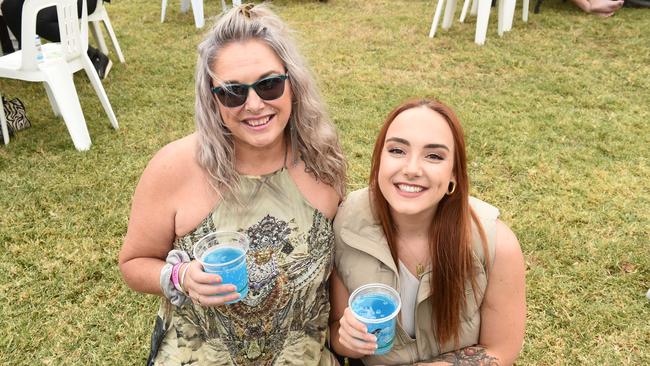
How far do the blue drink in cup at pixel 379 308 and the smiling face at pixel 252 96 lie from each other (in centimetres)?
62

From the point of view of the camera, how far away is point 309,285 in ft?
Answer: 6.37

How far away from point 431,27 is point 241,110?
6.88 m

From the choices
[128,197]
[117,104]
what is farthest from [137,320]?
[117,104]

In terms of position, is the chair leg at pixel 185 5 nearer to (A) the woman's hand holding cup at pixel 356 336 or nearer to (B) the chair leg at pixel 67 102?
(B) the chair leg at pixel 67 102

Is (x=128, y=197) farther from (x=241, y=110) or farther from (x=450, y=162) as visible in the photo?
(x=450, y=162)

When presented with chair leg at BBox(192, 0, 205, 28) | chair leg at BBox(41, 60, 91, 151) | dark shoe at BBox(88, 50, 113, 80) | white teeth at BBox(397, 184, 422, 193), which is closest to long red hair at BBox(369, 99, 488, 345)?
white teeth at BBox(397, 184, 422, 193)

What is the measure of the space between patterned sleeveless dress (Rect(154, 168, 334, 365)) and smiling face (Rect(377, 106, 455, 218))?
0.36 metres

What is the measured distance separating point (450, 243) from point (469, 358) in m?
0.46

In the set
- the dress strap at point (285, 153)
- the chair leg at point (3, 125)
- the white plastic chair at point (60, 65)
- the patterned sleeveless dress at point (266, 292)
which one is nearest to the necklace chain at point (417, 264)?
the patterned sleeveless dress at point (266, 292)

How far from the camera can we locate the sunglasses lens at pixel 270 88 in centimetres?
175

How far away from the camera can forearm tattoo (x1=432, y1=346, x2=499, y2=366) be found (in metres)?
1.87

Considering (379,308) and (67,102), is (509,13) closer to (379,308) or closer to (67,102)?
(67,102)

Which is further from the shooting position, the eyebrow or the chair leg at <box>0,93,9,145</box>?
the chair leg at <box>0,93,9,145</box>

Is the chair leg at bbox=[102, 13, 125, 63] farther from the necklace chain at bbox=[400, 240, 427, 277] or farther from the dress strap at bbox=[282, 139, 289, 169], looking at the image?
the necklace chain at bbox=[400, 240, 427, 277]
